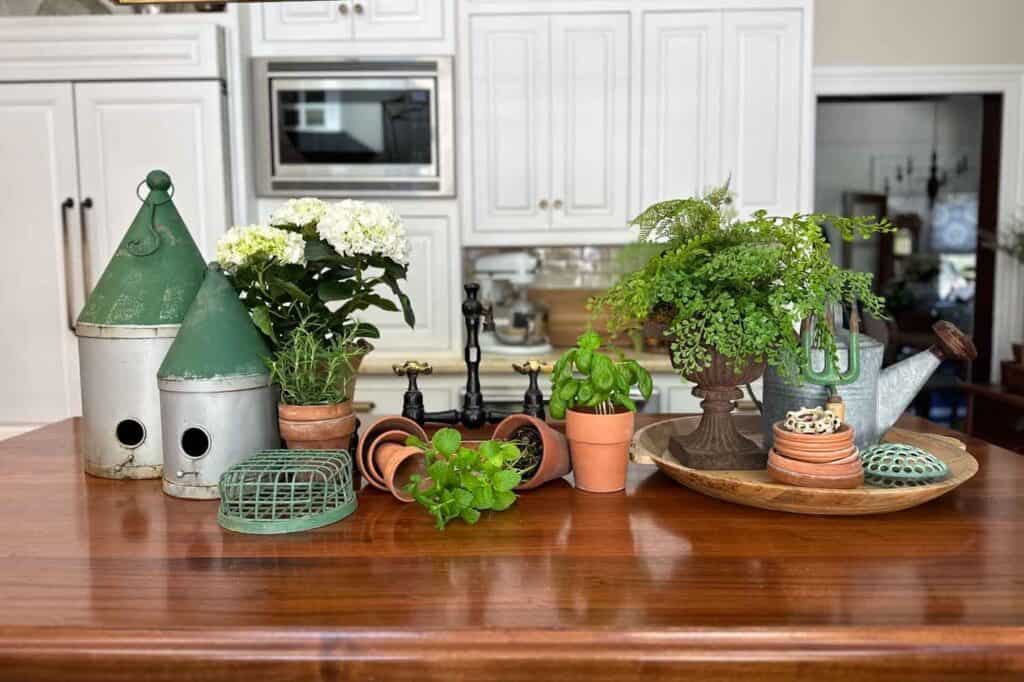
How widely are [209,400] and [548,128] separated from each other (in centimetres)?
218

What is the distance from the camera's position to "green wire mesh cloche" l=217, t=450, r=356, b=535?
1.05m

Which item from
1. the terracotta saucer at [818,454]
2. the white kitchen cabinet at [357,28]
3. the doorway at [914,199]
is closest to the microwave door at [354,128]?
the white kitchen cabinet at [357,28]

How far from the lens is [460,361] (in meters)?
2.99

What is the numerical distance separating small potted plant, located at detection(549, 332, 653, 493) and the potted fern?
67mm

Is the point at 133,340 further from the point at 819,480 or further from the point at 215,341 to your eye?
the point at 819,480

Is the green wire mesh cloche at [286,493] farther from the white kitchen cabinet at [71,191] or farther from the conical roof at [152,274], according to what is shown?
the white kitchen cabinet at [71,191]

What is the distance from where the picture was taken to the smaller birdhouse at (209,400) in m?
1.18

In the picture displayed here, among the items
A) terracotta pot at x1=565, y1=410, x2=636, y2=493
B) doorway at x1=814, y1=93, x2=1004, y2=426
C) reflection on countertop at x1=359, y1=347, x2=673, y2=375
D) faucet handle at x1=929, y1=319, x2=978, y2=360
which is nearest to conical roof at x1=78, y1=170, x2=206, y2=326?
terracotta pot at x1=565, y1=410, x2=636, y2=493

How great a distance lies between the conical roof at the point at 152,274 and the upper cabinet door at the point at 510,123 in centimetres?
182

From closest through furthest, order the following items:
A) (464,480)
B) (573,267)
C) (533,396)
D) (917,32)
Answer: (464,480), (533,396), (917,32), (573,267)

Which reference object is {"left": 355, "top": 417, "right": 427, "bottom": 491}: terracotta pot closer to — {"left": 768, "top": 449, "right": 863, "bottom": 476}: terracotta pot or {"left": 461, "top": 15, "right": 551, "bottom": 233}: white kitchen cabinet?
{"left": 768, "top": 449, "right": 863, "bottom": 476}: terracotta pot

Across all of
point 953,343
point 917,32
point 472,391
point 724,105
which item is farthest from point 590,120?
point 953,343

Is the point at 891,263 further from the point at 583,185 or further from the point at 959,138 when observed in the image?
the point at 583,185

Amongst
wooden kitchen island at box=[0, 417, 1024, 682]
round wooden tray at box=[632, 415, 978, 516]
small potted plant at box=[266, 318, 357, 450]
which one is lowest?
A: wooden kitchen island at box=[0, 417, 1024, 682]
